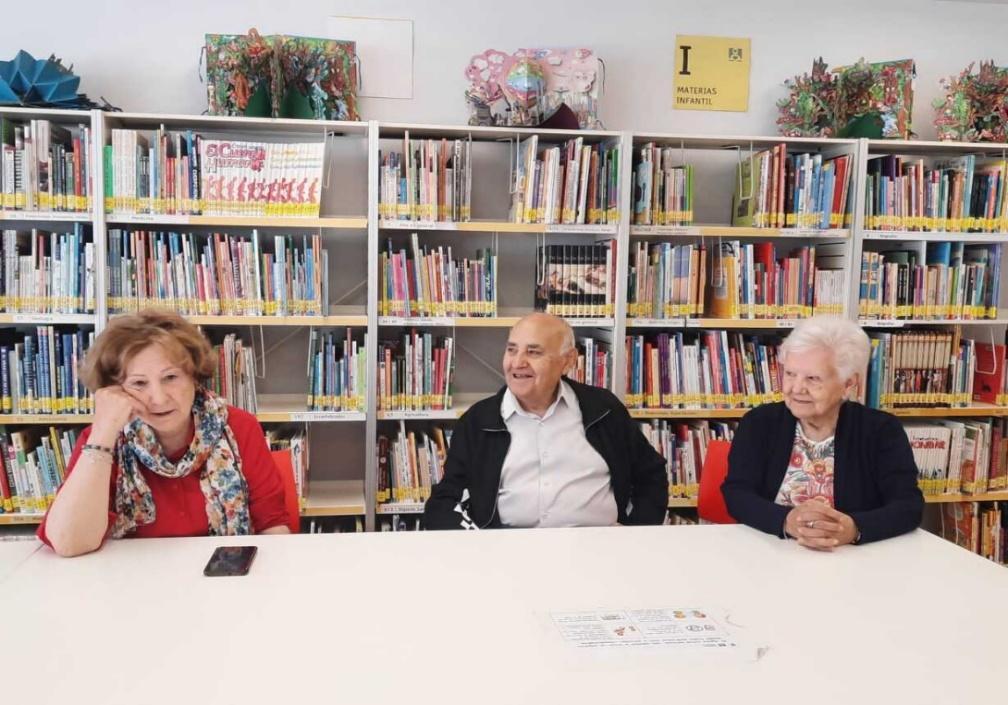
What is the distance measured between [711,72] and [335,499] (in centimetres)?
255

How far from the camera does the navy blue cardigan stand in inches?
86.0

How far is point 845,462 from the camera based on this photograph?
90.0 inches

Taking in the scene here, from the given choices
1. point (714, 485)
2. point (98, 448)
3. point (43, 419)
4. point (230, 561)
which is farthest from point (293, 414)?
point (714, 485)

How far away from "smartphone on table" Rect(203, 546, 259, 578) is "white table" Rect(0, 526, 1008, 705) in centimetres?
2

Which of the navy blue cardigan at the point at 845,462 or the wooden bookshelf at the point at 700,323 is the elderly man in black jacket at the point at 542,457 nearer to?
the navy blue cardigan at the point at 845,462

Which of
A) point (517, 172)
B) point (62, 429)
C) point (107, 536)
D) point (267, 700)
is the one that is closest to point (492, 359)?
point (517, 172)

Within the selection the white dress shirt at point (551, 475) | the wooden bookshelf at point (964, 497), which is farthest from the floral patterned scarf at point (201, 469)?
the wooden bookshelf at point (964, 497)

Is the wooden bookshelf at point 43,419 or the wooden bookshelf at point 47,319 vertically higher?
the wooden bookshelf at point 47,319

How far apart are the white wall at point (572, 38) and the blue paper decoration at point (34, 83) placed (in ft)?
1.11

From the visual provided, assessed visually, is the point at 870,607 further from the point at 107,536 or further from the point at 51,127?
the point at 51,127

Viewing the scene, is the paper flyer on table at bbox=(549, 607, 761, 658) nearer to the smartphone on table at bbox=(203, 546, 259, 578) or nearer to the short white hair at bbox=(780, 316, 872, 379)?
the smartphone on table at bbox=(203, 546, 259, 578)

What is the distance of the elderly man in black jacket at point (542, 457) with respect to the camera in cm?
243

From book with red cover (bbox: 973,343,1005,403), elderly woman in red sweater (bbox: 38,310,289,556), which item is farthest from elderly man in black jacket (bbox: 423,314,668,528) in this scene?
book with red cover (bbox: 973,343,1005,403)

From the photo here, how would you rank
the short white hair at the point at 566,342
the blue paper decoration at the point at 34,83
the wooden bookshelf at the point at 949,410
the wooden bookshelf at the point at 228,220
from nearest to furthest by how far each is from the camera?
the short white hair at the point at 566,342, the blue paper decoration at the point at 34,83, the wooden bookshelf at the point at 228,220, the wooden bookshelf at the point at 949,410
